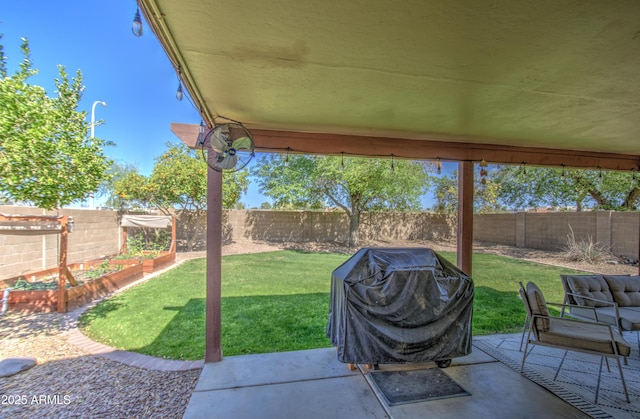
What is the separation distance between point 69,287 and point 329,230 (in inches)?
298

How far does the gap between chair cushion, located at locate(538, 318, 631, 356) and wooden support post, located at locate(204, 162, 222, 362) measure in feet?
10.0

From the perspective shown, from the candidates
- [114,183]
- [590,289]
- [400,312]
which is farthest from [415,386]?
[114,183]

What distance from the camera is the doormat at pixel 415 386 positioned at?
2277 millimetres

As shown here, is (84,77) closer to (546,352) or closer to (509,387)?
(509,387)

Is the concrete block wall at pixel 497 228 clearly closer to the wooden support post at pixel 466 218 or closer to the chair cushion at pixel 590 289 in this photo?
the chair cushion at pixel 590 289

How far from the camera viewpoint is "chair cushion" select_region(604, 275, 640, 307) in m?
3.36

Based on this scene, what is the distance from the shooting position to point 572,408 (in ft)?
7.07

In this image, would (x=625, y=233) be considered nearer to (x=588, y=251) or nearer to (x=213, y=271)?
(x=588, y=251)

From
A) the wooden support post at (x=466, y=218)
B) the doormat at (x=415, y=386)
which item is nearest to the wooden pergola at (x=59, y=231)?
the doormat at (x=415, y=386)

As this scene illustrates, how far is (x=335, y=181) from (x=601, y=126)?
665 centimetres

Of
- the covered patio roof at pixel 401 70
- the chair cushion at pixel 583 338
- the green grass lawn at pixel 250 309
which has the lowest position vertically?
the green grass lawn at pixel 250 309

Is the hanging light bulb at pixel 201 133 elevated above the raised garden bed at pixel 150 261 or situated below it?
above

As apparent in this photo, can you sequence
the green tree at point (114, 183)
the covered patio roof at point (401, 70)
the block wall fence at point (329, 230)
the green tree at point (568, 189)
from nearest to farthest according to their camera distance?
the covered patio roof at point (401, 70)
the block wall fence at point (329, 230)
the green tree at point (114, 183)
the green tree at point (568, 189)

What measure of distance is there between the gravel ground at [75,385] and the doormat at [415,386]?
1.62 m
